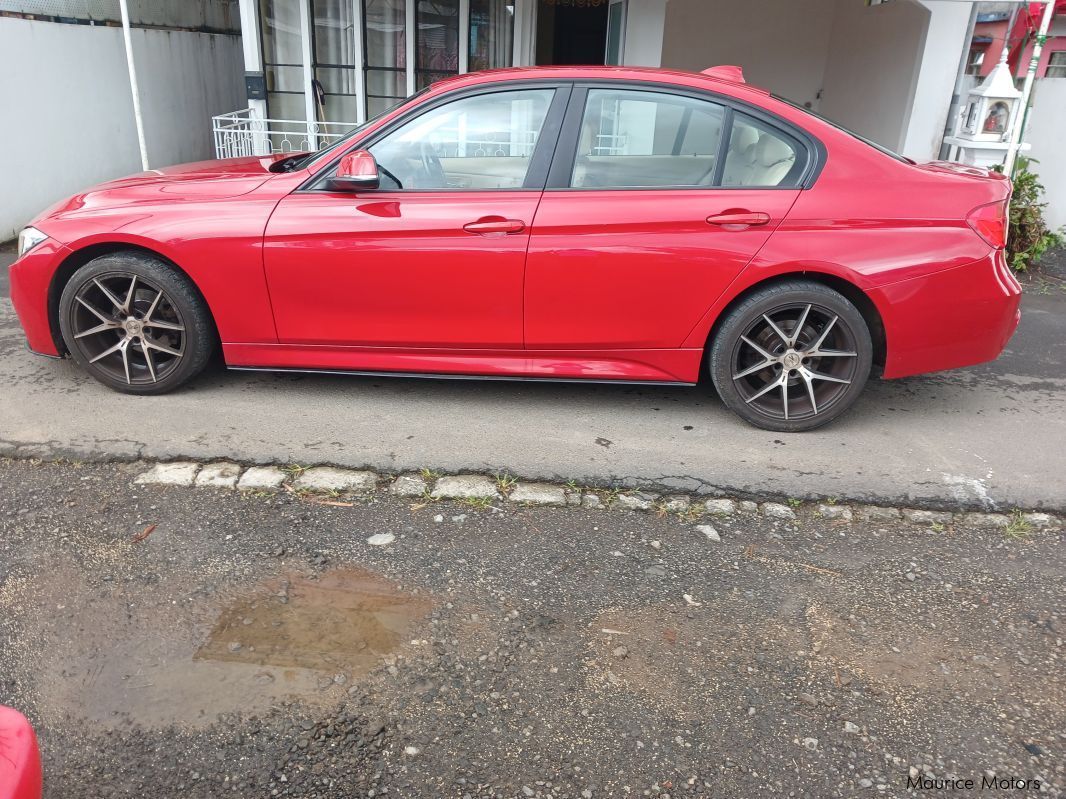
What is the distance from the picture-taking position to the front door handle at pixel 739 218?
3.81 meters

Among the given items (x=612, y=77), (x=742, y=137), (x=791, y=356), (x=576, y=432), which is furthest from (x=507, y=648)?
(x=612, y=77)

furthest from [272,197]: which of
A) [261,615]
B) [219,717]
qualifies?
[219,717]

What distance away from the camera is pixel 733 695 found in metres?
2.53

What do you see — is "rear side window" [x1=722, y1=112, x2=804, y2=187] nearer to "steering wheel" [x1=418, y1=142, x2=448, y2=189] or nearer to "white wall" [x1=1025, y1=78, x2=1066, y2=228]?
"steering wheel" [x1=418, y1=142, x2=448, y2=189]

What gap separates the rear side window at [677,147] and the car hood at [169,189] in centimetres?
162

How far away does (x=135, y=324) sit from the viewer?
420 centimetres

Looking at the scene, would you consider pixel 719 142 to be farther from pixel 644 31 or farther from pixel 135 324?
pixel 644 31

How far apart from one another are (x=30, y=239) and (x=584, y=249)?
2.81m

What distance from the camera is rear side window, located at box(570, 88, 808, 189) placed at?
388cm

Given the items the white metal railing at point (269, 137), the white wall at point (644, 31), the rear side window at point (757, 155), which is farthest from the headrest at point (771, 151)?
the white metal railing at point (269, 137)

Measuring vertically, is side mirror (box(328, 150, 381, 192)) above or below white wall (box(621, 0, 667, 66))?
below

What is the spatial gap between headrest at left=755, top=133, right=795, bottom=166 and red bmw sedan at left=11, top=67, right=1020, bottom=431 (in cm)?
1

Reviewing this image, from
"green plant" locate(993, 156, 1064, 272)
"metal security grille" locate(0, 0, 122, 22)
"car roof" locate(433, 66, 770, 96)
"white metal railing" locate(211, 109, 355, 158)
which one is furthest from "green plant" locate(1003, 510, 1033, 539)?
"metal security grille" locate(0, 0, 122, 22)

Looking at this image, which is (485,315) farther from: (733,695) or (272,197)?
(733,695)
